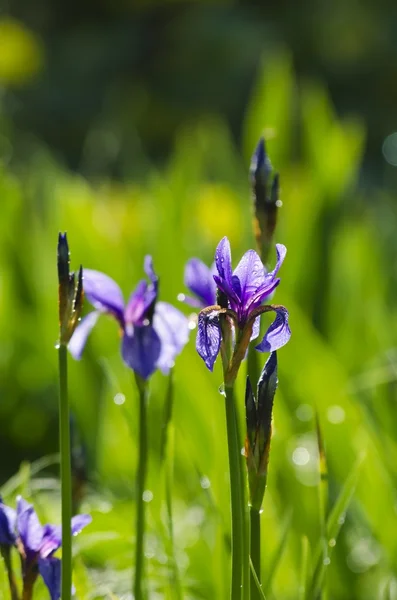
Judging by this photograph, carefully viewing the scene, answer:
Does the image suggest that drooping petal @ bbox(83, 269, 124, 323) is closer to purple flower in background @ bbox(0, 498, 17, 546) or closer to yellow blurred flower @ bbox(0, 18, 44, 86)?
purple flower in background @ bbox(0, 498, 17, 546)

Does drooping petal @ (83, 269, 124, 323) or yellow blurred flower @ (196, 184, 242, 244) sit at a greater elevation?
yellow blurred flower @ (196, 184, 242, 244)

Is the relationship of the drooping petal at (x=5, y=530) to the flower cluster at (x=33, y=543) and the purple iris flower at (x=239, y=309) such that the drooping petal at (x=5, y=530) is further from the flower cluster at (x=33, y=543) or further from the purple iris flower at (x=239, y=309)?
the purple iris flower at (x=239, y=309)

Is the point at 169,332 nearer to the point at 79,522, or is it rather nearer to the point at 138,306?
the point at 138,306

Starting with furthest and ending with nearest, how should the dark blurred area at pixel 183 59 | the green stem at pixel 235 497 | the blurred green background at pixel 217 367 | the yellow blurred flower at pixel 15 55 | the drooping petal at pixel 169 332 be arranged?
1. the dark blurred area at pixel 183 59
2. the yellow blurred flower at pixel 15 55
3. the blurred green background at pixel 217 367
4. the drooping petal at pixel 169 332
5. the green stem at pixel 235 497

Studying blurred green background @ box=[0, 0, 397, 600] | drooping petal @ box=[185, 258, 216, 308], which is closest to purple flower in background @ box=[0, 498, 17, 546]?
blurred green background @ box=[0, 0, 397, 600]

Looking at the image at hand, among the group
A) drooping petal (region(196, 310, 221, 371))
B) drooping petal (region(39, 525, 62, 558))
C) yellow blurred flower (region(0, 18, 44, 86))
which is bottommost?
drooping petal (region(39, 525, 62, 558))

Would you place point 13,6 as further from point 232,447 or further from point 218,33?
point 232,447

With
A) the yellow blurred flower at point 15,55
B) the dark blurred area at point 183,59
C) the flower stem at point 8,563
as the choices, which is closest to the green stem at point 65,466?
the flower stem at point 8,563

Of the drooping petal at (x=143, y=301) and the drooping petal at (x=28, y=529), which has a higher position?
the drooping petal at (x=143, y=301)
